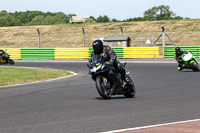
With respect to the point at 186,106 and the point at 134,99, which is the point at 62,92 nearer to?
the point at 134,99

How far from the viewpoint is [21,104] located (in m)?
9.52

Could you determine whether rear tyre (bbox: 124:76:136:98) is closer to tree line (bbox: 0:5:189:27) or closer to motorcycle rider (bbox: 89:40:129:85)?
motorcycle rider (bbox: 89:40:129:85)

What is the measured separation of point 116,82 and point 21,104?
2233 mm

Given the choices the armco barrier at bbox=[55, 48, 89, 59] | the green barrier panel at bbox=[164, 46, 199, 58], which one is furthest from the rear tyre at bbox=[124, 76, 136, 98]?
the armco barrier at bbox=[55, 48, 89, 59]

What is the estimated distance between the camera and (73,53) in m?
35.3

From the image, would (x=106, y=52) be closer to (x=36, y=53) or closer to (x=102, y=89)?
(x=102, y=89)

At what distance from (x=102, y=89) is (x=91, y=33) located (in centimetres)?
4522

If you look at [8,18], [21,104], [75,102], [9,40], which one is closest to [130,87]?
[75,102]

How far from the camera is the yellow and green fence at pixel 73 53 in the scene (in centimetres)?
3356

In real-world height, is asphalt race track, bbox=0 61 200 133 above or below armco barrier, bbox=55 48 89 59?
above

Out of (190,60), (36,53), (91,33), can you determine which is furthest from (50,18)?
(190,60)

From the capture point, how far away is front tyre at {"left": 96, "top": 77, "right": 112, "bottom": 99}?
995 centimetres

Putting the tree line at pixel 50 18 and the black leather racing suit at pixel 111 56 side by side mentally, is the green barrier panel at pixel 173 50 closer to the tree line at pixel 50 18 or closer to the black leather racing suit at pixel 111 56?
the black leather racing suit at pixel 111 56

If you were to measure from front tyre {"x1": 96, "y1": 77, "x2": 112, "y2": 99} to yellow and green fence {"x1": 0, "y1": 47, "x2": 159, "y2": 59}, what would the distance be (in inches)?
923
